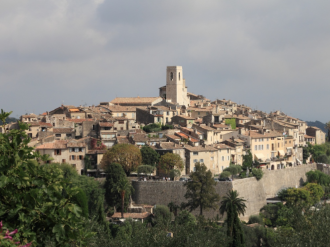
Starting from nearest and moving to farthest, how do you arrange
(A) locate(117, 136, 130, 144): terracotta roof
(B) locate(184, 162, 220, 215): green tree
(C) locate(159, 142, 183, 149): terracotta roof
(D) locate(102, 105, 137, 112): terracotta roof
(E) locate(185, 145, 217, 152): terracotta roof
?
(B) locate(184, 162, 220, 215): green tree, (C) locate(159, 142, 183, 149): terracotta roof, (E) locate(185, 145, 217, 152): terracotta roof, (A) locate(117, 136, 130, 144): terracotta roof, (D) locate(102, 105, 137, 112): terracotta roof

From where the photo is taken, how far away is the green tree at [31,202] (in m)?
10.0

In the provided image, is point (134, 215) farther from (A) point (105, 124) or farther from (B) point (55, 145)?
(A) point (105, 124)

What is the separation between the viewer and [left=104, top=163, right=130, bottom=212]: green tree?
4228 centimetres

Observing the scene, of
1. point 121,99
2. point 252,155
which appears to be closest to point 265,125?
point 252,155

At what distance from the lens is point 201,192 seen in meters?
42.5

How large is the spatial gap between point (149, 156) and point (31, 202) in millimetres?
37083

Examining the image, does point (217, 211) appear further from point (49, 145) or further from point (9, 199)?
point (9, 199)

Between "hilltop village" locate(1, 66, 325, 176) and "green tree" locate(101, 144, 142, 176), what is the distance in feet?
5.22

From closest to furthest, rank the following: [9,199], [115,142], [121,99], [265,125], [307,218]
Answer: [9,199] < [307,218] < [115,142] < [265,125] < [121,99]

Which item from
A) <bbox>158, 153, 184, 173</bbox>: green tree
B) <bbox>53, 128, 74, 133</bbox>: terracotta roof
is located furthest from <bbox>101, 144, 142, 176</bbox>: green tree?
<bbox>53, 128, 74, 133</bbox>: terracotta roof

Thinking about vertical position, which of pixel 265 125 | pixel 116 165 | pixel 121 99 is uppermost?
pixel 121 99

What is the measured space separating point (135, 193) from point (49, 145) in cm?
917

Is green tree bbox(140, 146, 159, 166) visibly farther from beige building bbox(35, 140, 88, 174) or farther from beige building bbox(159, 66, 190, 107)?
beige building bbox(159, 66, 190, 107)

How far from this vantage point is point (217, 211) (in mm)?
43062
